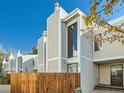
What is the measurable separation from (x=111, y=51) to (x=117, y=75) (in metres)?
2.36

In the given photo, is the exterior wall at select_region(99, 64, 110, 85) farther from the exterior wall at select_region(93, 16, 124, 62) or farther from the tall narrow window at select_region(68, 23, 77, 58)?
the tall narrow window at select_region(68, 23, 77, 58)

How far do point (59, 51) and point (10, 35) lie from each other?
38.7 metres

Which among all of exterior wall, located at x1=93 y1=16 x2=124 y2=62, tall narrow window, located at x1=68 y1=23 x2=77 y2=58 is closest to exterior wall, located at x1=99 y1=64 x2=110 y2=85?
exterior wall, located at x1=93 y1=16 x2=124 y2=62

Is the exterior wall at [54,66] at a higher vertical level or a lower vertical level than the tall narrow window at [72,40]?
lower

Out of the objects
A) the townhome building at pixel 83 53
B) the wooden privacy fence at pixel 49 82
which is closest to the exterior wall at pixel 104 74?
the townhome building at pixel 83 53

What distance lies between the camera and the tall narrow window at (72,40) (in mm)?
21188

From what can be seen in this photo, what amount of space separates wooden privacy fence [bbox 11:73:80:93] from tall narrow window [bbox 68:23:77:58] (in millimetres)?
4445

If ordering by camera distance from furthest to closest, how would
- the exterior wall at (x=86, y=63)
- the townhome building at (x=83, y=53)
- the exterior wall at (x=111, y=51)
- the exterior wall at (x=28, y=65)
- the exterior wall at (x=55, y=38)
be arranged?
the exterior wall at (x=28, y=65), the exterior wall at (x=55, y=38), the townhome building at (x=83, y=53), the exterior wall at (x=86, y=63), the exterior wall at (x=111, y=51)

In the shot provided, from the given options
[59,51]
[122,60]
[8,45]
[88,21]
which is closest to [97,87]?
[122,60]

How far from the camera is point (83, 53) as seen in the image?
64.4 feet

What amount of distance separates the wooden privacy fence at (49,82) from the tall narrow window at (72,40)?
4445mm

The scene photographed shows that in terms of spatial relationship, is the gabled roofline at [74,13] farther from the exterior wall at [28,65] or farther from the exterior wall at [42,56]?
the exterior wall at [28,65]

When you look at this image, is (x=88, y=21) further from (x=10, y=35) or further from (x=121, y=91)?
(x=10, y=35)

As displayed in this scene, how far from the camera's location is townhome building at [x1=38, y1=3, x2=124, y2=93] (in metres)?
19.1
